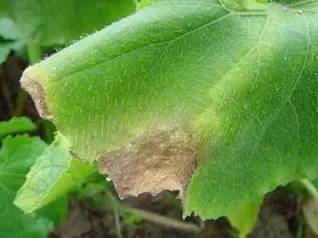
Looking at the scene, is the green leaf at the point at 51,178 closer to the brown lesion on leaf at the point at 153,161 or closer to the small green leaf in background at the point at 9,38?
the brown lesion on leaf at the point at 153,161

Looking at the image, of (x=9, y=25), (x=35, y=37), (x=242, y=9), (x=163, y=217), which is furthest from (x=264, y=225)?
(x=242, y=9)

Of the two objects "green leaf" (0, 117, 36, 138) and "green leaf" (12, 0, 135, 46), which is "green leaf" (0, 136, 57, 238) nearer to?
"green leaf" (0, 117, 36, 138)

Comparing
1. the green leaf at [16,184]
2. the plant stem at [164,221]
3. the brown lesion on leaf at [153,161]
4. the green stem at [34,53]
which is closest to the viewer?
the brown lesion on leaf at [153,161]

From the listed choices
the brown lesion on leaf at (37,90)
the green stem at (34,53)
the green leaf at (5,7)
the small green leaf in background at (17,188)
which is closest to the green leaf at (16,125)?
the small green leaf in background at (17,188)

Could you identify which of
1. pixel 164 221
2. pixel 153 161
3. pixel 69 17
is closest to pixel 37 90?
pixel 153 161

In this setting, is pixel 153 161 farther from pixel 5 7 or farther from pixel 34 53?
pixel 34 53

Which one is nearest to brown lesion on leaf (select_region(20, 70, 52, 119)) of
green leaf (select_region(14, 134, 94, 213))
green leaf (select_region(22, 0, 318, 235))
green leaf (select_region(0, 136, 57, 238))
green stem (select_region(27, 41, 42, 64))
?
green leaf (select_region(22, 0, 318, 235))

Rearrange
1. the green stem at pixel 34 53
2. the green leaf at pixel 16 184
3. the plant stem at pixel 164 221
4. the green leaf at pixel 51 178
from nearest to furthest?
the green leaf at pixel 51 178 → the green leaf at pixel 16 184 → the green stem at pixel 34 53 → the plant stem at pixel 164 221
